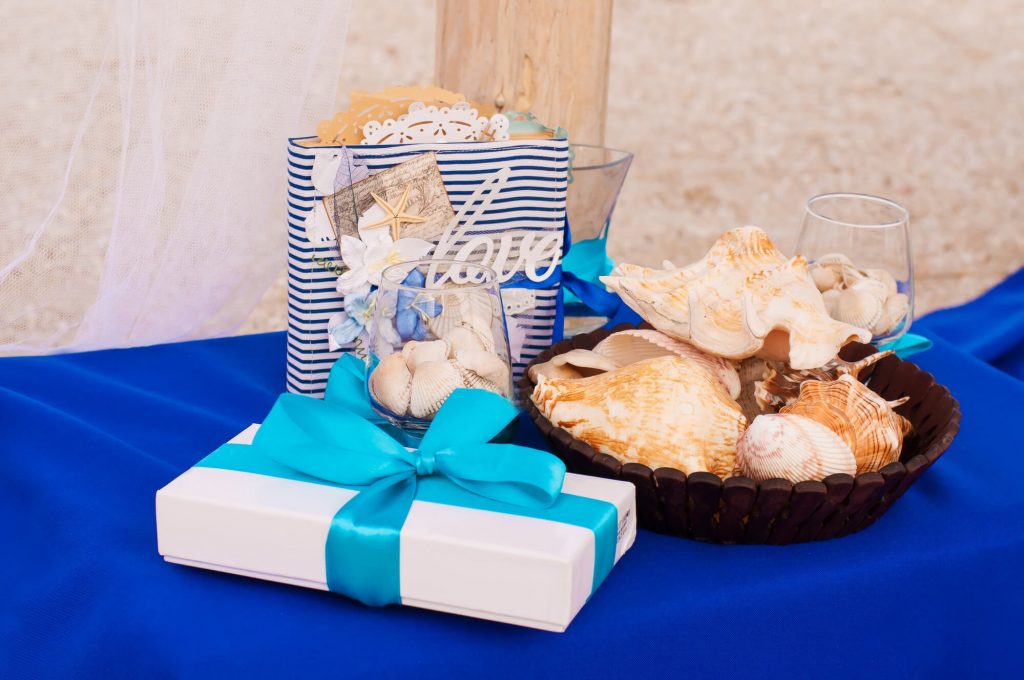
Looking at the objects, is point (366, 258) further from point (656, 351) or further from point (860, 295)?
point (860, 295)

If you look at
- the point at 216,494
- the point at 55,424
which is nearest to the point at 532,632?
the point at 216,494

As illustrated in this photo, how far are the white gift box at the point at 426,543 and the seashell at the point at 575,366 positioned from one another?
0.45 feet

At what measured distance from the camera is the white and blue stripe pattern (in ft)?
2.97

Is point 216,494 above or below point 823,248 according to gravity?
below

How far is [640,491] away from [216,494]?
28 cm

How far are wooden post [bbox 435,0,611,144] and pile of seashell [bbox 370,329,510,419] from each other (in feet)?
1.39

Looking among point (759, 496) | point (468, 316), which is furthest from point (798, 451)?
point (468, 316)

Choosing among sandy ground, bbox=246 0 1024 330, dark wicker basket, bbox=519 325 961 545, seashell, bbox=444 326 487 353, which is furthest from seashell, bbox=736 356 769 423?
sandy ground, bbox=246 0 1024 330

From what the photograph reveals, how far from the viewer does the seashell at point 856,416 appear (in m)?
0.71

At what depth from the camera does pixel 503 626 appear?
65cm

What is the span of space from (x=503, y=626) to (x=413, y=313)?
0.25m

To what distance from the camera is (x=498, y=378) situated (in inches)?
31.9

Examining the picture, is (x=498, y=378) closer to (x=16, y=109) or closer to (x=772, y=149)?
(x=16, y=109)

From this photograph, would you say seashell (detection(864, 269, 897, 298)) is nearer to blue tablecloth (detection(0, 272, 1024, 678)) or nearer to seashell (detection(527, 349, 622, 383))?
blue tablecloth (detection(0, 272, 1024, 678))
